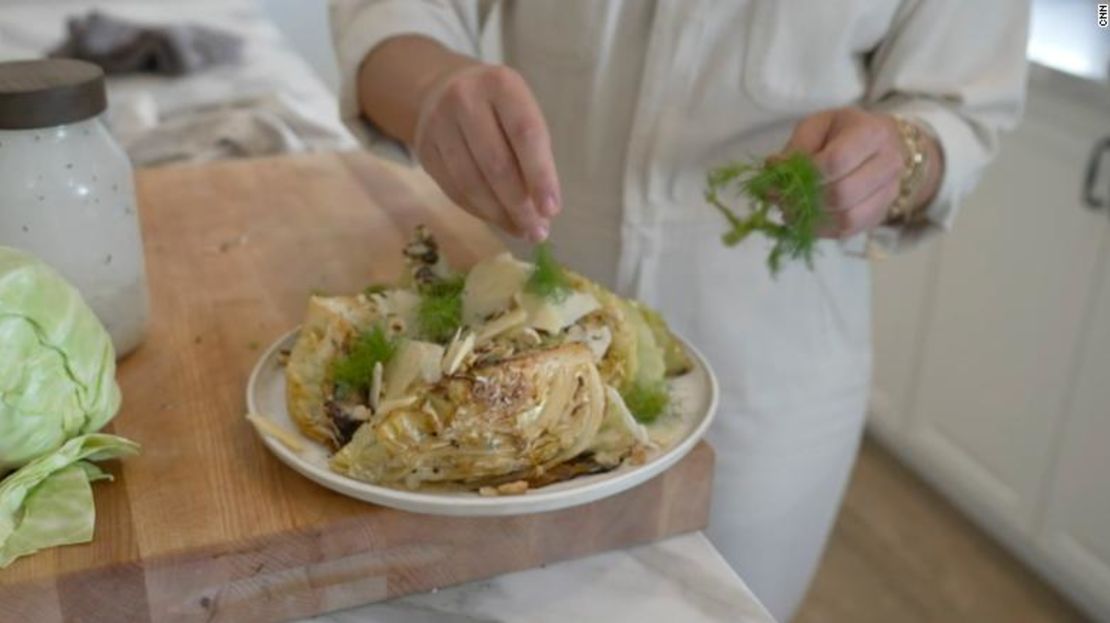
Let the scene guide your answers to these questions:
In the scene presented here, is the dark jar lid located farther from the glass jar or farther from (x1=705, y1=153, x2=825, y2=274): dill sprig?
(x1=705, y1=153, x2=825, y2=274): dill sprig

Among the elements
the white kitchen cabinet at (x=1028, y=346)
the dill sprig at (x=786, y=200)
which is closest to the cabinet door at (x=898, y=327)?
the white kitchen cabinet at (x=1028, y=346)

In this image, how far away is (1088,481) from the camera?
5.64 feet

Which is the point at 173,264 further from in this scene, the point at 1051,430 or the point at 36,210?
the point at 1051,430

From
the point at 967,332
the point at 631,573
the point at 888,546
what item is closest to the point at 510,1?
the point at 631,573

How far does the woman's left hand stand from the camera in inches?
32.9

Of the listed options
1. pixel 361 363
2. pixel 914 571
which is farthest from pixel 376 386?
pixel 914 571

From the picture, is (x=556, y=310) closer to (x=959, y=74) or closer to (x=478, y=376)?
(x=478, y=376)

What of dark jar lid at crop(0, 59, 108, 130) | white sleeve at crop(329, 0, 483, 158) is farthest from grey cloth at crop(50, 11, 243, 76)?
dark jar lid at crop(0, 59, 108, 130)

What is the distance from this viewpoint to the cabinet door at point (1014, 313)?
5.51 ft

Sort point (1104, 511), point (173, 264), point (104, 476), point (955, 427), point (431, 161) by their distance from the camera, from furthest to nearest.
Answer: point (955, 427) → point (1104, 511) → point (173, 264) → point (431, 161) → point (104, 476)

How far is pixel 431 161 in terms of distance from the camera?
823mm

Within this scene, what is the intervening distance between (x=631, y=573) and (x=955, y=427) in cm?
144

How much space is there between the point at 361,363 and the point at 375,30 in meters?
0.37

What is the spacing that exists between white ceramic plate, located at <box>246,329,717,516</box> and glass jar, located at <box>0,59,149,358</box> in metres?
0.14
